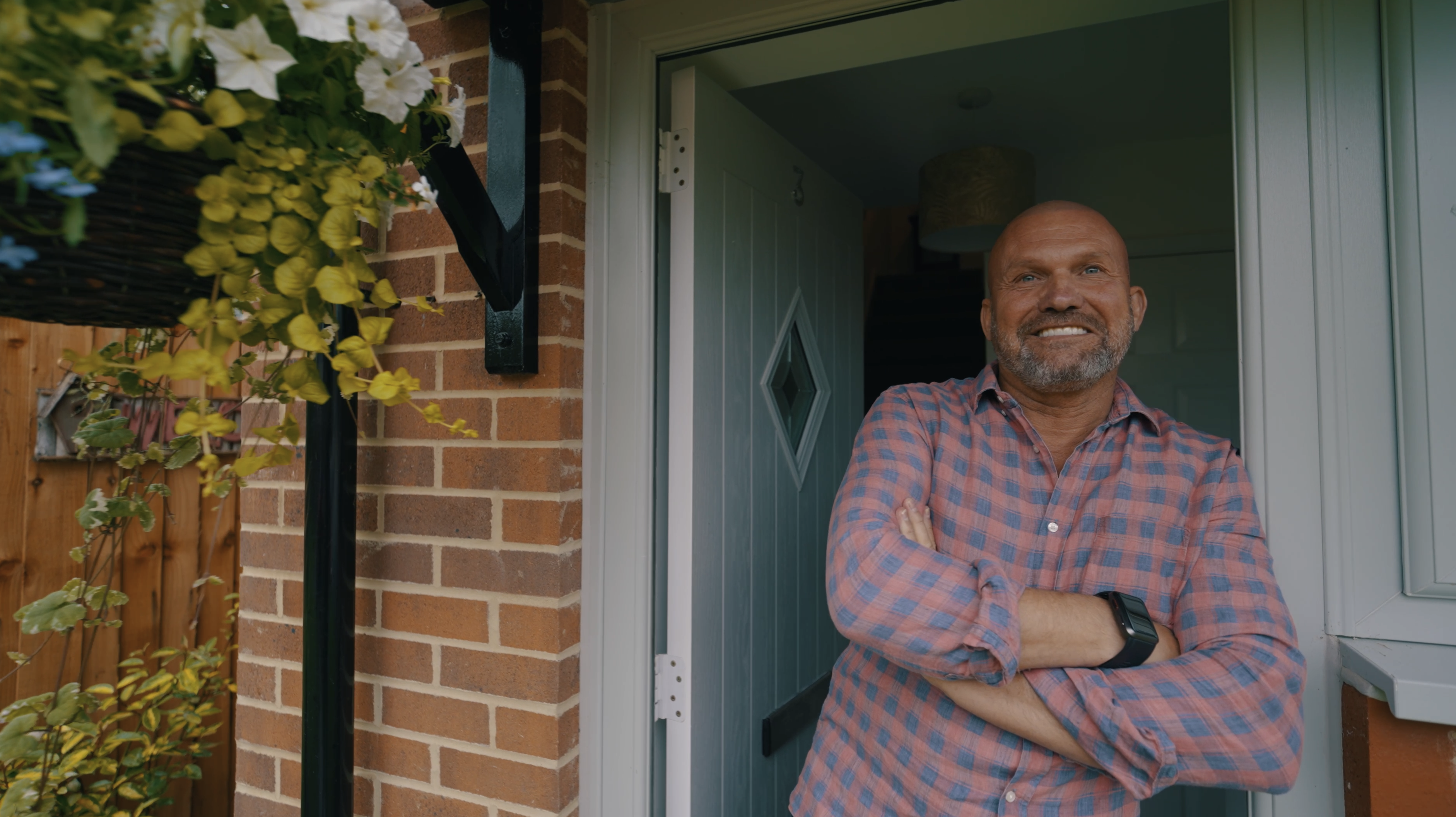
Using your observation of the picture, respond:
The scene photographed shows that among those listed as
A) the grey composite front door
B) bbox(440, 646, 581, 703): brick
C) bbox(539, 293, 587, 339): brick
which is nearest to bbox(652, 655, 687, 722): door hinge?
the grey composite front door

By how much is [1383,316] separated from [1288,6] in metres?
0.50

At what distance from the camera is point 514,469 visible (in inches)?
54.7

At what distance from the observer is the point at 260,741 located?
154 cm

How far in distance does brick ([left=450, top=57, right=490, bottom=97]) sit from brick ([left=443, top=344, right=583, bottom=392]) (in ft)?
1.68

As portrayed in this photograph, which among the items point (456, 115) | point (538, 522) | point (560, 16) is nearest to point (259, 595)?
point (538, 522)

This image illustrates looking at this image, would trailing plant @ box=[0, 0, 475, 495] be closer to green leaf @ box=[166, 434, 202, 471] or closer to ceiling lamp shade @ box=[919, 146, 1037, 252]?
green leaf @ box=[166, 434, 202, 471]

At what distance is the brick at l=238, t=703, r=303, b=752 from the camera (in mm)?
1509

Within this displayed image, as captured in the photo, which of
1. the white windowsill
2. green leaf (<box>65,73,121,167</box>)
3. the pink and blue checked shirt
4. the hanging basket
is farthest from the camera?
the pink and blue checked shirt

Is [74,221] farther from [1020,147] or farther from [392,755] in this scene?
[1020,147]

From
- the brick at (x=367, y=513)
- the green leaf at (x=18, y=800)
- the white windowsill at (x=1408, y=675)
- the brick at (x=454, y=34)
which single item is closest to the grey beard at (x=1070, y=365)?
the white windowsill at (x=1408, y=675)

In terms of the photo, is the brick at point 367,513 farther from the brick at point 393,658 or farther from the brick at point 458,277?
the brick at point 458,277

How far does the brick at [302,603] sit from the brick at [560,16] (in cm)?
118

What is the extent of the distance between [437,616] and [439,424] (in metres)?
0.38

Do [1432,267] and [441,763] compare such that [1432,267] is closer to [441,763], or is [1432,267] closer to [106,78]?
[106,78]
